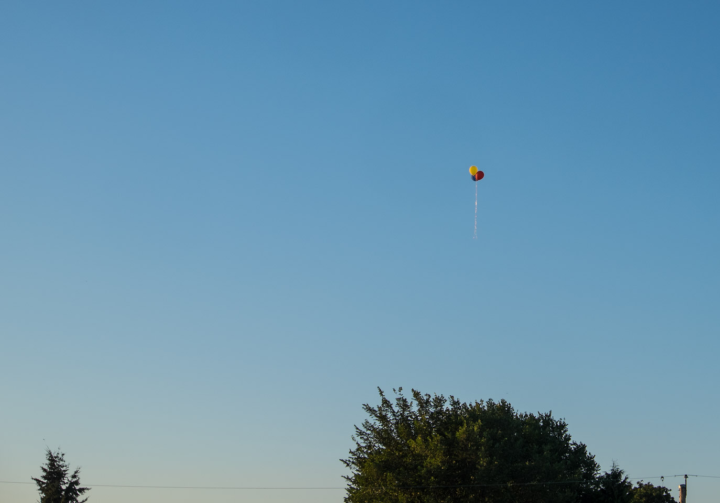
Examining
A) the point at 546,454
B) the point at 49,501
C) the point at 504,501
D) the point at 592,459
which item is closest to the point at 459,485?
the point at 504,501

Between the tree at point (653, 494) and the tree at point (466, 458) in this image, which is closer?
the tree at point (466, 458)

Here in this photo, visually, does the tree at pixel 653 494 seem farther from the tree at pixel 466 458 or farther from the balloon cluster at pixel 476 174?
the balloon cluster at pixel 476 174

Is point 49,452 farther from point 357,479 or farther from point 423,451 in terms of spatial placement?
point 423,451

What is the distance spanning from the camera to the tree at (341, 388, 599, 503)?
48812 mm

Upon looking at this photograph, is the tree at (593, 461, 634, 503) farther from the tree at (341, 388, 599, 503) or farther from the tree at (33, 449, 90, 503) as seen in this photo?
the tree at (33, 449, 90, 503)

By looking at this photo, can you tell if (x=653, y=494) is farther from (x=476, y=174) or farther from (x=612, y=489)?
(x=476, y=174)

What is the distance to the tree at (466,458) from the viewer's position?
48.8 m

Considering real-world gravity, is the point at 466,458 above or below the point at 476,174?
below

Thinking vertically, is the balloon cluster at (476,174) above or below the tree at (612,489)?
above

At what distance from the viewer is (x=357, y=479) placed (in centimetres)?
5469

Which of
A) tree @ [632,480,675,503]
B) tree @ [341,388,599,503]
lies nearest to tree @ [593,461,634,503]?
tree @ [341,388,599,503]

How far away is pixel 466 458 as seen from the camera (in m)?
49.7

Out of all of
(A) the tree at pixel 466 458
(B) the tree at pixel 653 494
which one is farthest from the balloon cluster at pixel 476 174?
(B) the tree at pixel 653 494

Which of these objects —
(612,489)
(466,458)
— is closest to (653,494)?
(612,489)
